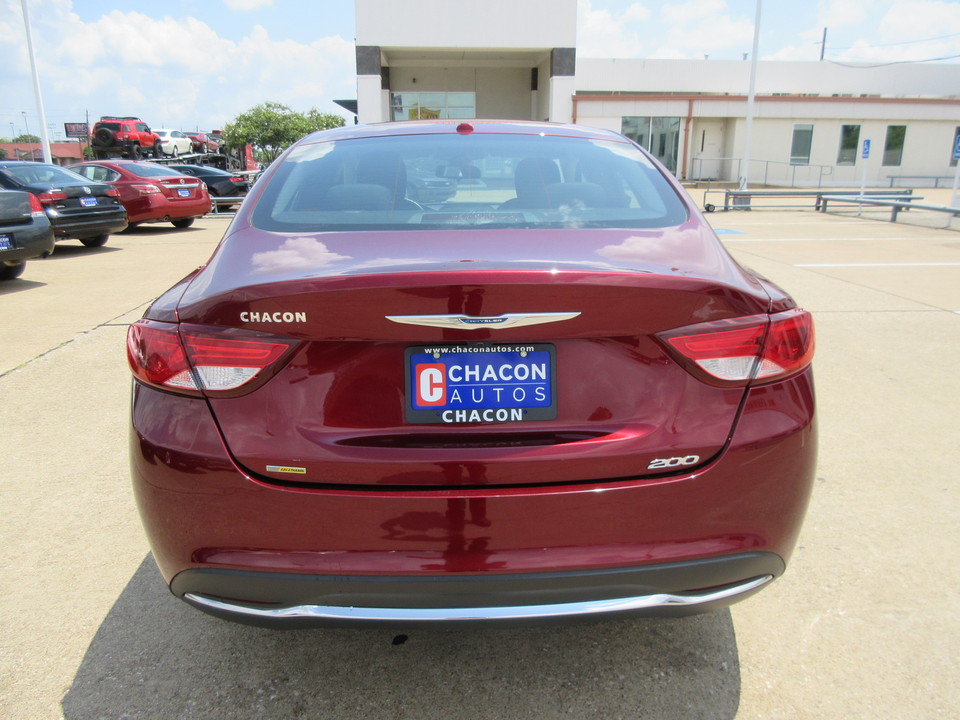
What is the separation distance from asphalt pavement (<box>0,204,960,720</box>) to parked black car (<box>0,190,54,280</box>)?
521cm

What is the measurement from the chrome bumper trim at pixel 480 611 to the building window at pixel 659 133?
3433cm

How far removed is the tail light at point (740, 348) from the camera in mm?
1801

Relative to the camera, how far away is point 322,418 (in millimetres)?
1780

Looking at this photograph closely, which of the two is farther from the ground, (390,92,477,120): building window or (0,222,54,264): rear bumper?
(390,92,477,120): building window

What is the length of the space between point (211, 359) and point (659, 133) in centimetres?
3573

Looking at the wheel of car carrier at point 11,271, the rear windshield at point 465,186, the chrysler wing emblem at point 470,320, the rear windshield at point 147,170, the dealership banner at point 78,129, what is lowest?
the wheel of car carrier at point 11,271

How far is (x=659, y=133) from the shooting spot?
3472cm

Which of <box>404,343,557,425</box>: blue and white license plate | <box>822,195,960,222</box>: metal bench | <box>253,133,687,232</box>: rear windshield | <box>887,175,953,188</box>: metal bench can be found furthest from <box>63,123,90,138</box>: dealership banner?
<box>404,343,557,425</box>: blue and white license plate

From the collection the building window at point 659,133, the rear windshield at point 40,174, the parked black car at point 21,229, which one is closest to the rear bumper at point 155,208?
the rear windshield at point 40,174

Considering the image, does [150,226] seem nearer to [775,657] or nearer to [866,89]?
[775,657]

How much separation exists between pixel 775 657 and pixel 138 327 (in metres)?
2.14

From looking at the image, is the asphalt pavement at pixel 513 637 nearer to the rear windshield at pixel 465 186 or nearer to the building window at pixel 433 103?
the rear windshield at pixel 465 186

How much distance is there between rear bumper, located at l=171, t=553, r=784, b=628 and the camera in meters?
1.78

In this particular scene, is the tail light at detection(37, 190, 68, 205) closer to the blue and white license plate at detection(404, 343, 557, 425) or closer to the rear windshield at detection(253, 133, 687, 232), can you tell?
the rear windshield at detection(253, 133, 687, 232)
